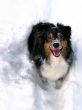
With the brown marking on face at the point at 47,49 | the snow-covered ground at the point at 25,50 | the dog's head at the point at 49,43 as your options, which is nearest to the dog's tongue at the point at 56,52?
the dog's head at the point at 49,43

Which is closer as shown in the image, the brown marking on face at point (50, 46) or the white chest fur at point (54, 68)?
the brown marking on face at point (50, 46)

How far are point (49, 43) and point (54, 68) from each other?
1.50 ft

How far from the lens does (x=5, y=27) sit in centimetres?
746

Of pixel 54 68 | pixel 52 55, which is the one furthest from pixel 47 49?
pixel 54 68

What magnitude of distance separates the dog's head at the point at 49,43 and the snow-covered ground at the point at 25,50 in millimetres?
177

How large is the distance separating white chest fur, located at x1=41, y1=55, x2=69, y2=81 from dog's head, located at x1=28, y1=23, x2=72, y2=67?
8 cm

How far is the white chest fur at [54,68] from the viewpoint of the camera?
21.5 ft

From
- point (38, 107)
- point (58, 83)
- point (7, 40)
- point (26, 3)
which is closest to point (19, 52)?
point (7, 40)

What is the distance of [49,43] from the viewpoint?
6.35 meters

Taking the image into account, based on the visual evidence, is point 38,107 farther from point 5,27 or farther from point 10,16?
point 10,16

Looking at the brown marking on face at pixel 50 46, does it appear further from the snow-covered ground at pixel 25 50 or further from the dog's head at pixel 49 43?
the snow-covered ground at pixel 25 50

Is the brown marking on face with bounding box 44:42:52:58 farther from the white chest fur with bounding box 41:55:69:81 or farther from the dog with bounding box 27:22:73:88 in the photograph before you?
the white chest fur with bounding box 41:55:69:81

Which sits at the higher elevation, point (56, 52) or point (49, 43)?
point (49, 43)

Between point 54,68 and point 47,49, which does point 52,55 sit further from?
point 54,68
